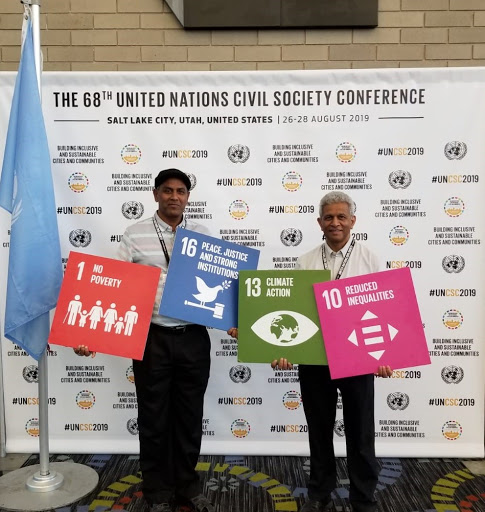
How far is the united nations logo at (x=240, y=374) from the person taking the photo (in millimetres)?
2939

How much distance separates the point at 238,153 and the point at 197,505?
1.95 metres

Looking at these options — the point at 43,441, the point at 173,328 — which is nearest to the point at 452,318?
the point at 173,328

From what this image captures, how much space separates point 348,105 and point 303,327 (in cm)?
147

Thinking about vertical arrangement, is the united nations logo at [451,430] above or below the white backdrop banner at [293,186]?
below

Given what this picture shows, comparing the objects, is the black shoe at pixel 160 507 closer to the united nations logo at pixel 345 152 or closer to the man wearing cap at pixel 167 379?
the man wearing cap at pixel 167 379

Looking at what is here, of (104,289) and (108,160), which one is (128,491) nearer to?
(104,289)

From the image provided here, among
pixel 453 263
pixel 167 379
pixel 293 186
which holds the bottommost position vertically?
pixel 167 379

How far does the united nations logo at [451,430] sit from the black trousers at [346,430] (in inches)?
40.7

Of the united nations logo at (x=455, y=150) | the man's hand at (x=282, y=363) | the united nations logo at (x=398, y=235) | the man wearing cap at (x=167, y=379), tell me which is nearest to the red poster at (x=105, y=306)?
the man wearing cap at (x=167, y=379)

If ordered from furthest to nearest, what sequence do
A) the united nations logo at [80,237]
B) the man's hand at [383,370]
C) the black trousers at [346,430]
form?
the united nations logo at [80,237] < the black trousers at [346,430] < the man's hand at [383,370]

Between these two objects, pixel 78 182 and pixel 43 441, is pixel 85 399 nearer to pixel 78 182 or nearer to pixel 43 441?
pixel 43 441

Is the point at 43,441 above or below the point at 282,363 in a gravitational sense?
below

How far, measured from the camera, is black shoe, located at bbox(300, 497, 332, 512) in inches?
87.5

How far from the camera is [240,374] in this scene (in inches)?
116
